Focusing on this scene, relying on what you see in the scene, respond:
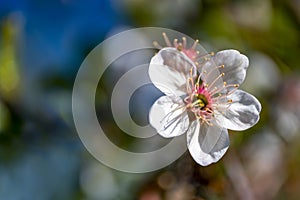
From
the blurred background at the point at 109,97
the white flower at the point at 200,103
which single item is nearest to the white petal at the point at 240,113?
the white flower at the point at 200,103

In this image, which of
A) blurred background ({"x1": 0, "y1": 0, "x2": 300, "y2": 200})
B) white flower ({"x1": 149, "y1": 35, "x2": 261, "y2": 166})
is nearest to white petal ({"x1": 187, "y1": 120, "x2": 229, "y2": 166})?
white flower ({"x1": 149, "y1": 35, "x2": 261, "y2": 166})

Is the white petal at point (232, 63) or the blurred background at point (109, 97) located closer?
the white petal at point (232, 63)

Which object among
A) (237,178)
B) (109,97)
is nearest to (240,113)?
(237,178)

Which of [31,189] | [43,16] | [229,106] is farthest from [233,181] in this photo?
[43,16]

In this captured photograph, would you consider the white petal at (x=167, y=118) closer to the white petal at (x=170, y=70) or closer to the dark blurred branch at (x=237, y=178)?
the white petal at (x=170, y=70)

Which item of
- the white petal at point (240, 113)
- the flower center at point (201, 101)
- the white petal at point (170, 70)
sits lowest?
the flower center at point (201, 101)

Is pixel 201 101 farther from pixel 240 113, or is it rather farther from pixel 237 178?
pixel 237 178
